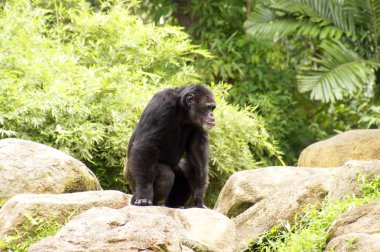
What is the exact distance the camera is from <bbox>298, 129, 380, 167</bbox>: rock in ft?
27.4

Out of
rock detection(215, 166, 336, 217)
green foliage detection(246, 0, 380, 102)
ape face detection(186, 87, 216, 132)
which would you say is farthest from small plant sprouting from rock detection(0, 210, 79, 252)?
green foliage detection(246, 0, 380, 102)

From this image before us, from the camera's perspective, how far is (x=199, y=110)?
23.4 ft

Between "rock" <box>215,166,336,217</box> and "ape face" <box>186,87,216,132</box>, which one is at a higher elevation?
"ape face" <box>186,87,216,132</box>

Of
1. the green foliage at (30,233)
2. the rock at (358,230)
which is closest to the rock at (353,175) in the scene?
the rock at (358,230)

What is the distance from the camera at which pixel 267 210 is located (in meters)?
6.51

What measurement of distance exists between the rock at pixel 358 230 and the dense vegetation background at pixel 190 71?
393 centimetres

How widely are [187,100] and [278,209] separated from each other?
4.87 feet

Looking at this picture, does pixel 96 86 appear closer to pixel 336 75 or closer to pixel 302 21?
pixel 336 75

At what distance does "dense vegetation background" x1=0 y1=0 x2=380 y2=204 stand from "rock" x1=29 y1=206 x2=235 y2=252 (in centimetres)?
304

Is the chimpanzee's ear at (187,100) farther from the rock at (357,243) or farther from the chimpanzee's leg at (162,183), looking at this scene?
the rock at (357,243)

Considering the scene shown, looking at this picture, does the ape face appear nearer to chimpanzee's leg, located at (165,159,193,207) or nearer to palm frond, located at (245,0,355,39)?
chimpanzee's leg, located at (165,159,193,207)

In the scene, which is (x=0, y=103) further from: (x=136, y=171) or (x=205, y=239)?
(x=205, y=239)

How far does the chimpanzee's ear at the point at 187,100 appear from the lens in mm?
7180

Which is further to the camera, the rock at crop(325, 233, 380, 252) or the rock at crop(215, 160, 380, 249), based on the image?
the rock at crop(215, 160, 380, 249)
